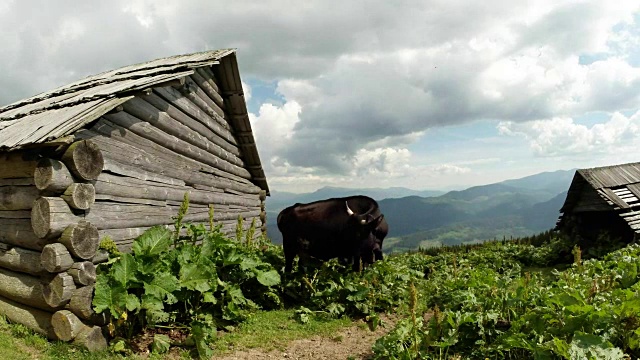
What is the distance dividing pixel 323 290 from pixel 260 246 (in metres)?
5.05

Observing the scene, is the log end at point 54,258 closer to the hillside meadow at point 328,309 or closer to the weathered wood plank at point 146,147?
the hillside meadow at point 328,309

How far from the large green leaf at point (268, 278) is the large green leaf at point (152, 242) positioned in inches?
79.5

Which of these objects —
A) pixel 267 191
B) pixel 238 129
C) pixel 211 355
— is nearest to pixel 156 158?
pixel 211 355

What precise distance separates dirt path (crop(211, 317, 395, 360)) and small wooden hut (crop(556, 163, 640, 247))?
44.3 feet

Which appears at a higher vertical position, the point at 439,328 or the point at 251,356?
the point at 439,328

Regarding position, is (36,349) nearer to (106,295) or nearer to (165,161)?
(106,295)

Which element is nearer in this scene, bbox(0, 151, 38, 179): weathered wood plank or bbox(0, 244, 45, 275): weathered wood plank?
bbox(0, 151, 38, 179): weathered wood plank

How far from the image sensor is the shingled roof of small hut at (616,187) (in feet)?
53.8

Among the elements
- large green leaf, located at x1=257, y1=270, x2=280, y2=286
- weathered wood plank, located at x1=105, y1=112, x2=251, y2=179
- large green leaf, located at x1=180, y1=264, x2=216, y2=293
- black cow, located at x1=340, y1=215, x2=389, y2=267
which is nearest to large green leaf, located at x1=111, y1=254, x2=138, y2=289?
large green leaf, located at x1=180, y1=264, x2=216, y2=293

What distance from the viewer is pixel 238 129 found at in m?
15.1

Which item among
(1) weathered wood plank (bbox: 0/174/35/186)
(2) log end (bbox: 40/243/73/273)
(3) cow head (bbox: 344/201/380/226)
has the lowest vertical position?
(2) log end (bbox: 40/243/73/273)

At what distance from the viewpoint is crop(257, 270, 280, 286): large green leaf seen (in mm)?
8484

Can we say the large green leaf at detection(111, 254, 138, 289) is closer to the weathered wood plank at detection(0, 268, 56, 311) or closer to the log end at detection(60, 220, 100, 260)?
the log end at detection(60, 220, 100, 260)

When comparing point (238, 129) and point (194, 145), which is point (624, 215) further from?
point (194, 145)
